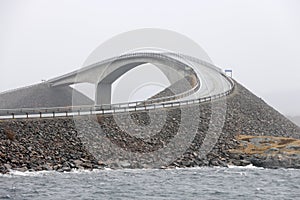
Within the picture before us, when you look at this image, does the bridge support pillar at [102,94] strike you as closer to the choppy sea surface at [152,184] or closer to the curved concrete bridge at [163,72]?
the curved concrete bridge at [163,72]

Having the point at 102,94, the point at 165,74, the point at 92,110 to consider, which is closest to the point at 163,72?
the point at 165,74

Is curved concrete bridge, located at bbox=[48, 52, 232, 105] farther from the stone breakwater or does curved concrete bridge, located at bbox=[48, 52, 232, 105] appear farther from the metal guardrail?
the stone breakwater

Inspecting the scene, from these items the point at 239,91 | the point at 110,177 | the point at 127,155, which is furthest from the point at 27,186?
the point at 239,91

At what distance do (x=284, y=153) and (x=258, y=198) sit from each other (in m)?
21.7

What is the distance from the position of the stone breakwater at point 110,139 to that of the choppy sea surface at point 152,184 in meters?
2.94

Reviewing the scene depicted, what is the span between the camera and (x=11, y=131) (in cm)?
4231

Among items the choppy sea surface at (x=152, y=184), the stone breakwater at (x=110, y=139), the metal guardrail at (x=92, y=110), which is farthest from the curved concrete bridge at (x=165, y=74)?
the choppy sea surface at (x=152, y=184)

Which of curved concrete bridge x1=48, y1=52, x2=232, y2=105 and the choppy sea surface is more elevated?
curved concrete bridge x1=48, y1=52, x2=232, y2=105

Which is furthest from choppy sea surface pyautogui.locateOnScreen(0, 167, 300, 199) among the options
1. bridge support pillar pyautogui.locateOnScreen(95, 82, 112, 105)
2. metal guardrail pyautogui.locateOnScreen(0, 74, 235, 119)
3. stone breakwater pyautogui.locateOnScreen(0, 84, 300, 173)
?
bridge support pillar pyautogui.locateOnScreen(95, 82, 112, 105)

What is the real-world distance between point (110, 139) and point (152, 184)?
14361 mm

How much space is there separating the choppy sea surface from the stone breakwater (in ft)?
9.63

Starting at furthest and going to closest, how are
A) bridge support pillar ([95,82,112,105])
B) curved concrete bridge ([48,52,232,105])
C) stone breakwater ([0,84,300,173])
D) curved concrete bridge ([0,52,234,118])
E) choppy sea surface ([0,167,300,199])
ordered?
bridge support pillar ([95,82,112,105])
curved concrete bridge ([48,52,232,105])
curved concrete bridge ([0,52,234,118])
stone breakwater ([0,84,300,173])
choppy sea surface ([0,167,300,199])

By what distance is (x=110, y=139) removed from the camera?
45.3m

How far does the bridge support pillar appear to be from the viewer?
9812 centimetres
